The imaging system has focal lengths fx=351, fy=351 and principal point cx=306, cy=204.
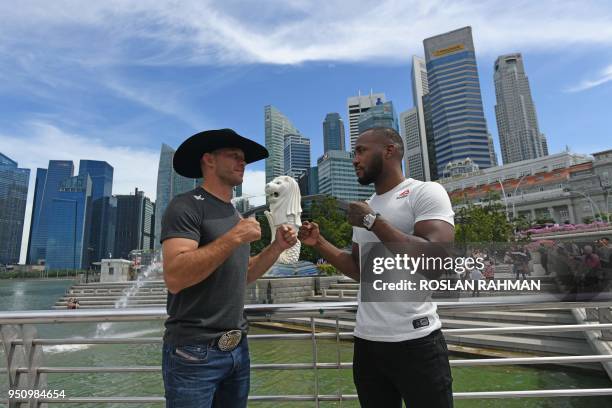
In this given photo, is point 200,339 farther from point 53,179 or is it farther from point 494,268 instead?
point 53,179

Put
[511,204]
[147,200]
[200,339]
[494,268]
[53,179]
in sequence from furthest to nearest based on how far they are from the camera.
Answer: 1. [53,179]
2. [147,200]
3. [511,204]
4. [494,268]
5. [200,339]

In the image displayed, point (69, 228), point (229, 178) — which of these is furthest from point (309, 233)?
point (69, 228)

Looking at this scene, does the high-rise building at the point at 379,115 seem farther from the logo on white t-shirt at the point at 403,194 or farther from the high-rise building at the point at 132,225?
the logo on white t-shirt at the point at 403,194

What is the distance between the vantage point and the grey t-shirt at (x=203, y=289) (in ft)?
4.94

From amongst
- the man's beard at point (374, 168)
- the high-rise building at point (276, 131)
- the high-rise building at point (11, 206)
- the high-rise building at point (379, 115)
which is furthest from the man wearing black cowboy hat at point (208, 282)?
the high-rise building at point (11, 206)

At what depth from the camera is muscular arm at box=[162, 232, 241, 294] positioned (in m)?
1.40

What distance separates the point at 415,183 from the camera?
5.74ft

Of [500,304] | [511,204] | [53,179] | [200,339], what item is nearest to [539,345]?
[500,304]

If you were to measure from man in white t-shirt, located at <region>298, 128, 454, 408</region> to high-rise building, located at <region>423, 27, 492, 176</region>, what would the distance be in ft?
389

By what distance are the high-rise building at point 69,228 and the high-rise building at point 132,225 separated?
13.2m

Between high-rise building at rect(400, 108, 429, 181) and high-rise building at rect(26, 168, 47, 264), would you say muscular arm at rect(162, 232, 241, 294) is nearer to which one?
high-rise building at rect(400, 108, 429, 181)

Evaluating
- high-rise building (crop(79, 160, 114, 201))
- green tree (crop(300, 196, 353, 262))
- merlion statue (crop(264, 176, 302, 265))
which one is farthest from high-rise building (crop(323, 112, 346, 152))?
merlion statue (crop(264, 176, 302, 265))

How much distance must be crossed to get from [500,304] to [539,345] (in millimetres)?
7170

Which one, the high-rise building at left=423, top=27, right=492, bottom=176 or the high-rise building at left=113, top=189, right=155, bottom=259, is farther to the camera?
the high-rise building at left=113, top=189, right=155, bottom=259
